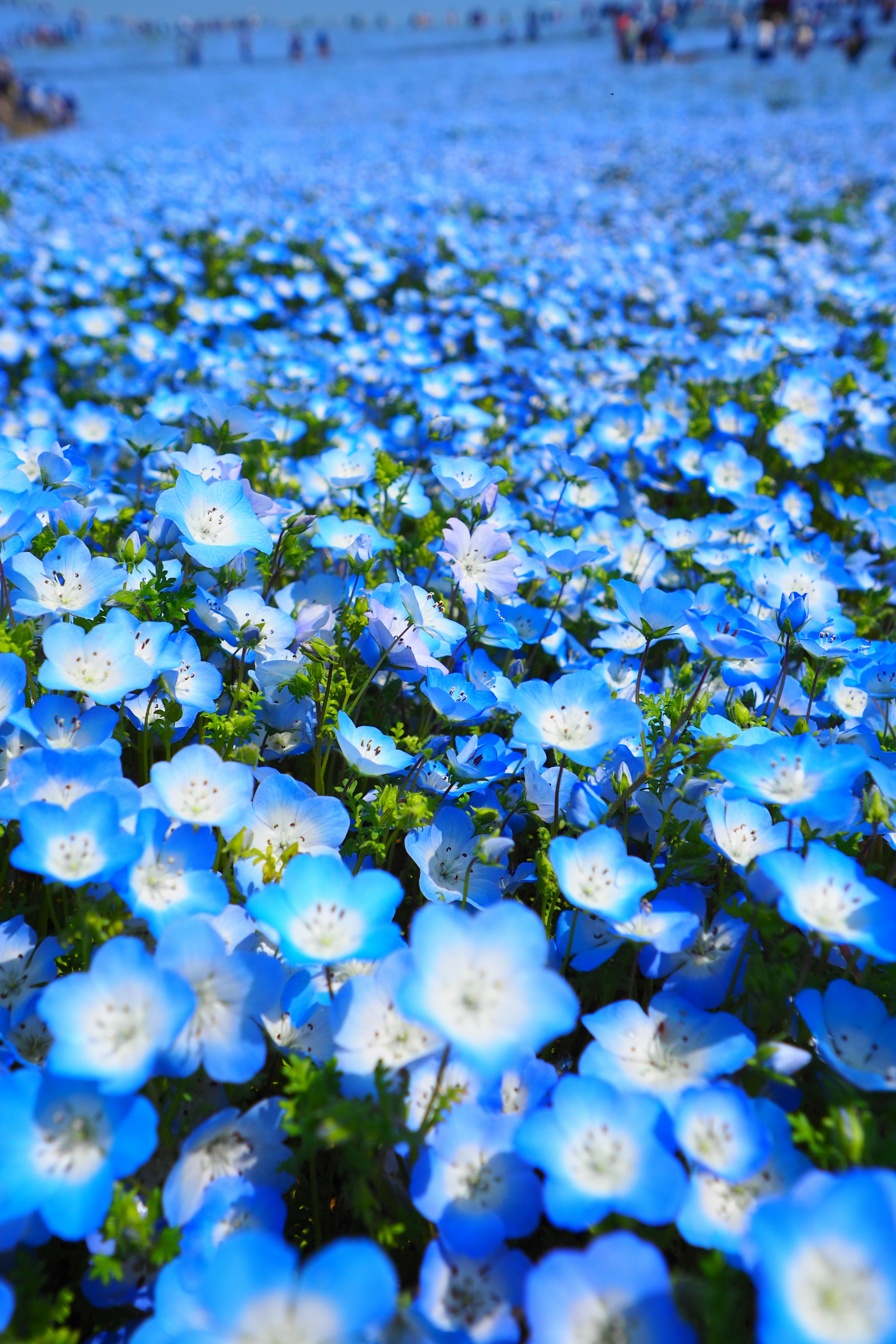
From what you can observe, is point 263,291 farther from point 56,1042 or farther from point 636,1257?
point 636,1257

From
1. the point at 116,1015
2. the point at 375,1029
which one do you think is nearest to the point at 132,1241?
the point at 116,1015

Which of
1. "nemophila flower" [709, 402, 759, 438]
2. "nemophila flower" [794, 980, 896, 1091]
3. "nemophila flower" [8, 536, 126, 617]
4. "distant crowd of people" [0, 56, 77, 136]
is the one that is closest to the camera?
"nemophila flower" [794, 980, 896, 1091]

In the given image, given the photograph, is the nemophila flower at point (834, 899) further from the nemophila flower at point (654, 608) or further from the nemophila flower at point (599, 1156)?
the nemophila flower at point (654, 608)

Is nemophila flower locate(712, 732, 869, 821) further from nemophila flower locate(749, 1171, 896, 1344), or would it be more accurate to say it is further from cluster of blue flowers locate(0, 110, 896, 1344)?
nemophila flower locate(749, 1171, 896, 1344)

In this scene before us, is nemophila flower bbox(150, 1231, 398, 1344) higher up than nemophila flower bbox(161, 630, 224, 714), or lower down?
lower down

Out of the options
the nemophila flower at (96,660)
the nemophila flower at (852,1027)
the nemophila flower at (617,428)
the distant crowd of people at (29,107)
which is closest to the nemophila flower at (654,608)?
the nemophila flower at (852,1027)

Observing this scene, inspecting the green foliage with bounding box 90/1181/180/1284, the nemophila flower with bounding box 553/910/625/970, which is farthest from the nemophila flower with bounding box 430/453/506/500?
the green foliage with bounding box 90/1181/180/1284
